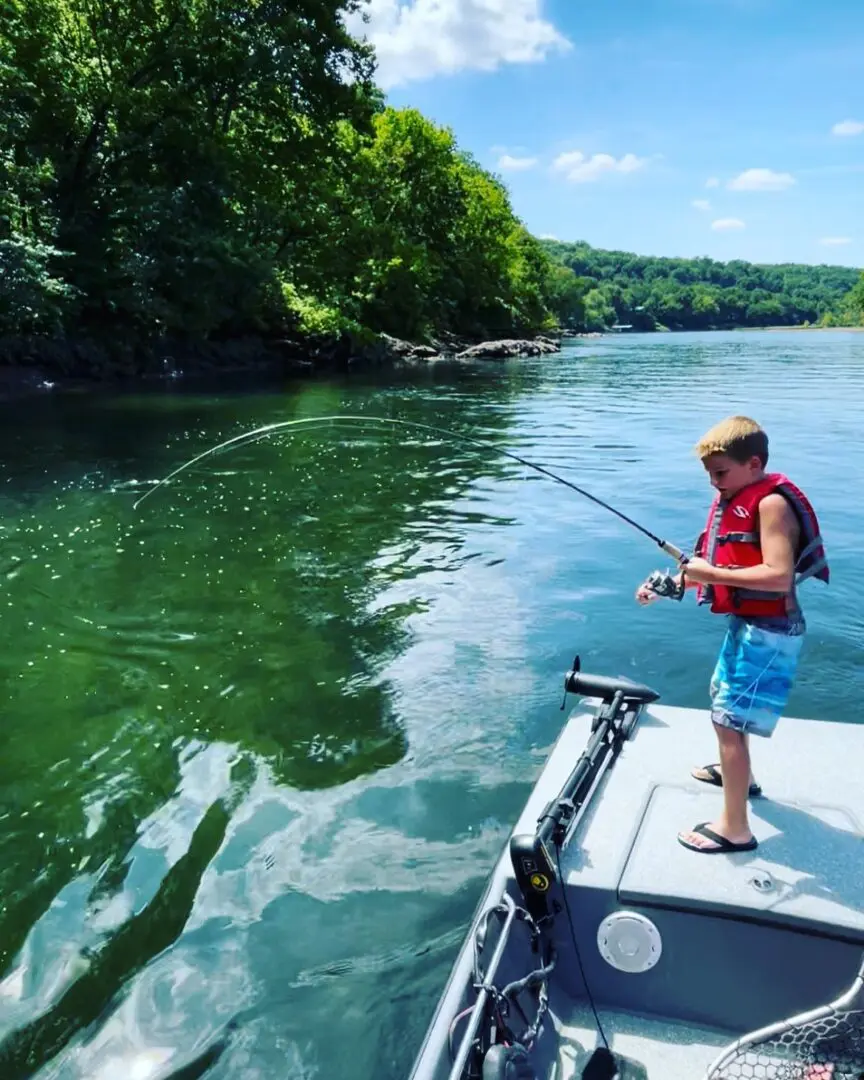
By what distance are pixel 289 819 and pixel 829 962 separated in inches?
125

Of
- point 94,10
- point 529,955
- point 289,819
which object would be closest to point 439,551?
point 289,819

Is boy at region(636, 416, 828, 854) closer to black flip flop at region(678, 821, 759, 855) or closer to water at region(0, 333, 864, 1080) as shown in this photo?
black flip flop at region(678, 821, 759, 855)

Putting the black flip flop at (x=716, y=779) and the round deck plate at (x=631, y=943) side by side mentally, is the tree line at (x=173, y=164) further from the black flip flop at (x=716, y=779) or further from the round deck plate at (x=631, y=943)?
the round deck plate at (x=631, y=943)

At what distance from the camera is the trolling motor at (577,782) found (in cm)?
309

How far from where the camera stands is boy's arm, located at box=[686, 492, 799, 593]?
3502 mm

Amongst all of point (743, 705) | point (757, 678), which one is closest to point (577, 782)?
point (743, 705)

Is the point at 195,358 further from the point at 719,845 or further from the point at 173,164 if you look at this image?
the point at 719,845

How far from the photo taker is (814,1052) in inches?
107

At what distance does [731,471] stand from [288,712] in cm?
409

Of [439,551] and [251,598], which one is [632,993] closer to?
[251,598]

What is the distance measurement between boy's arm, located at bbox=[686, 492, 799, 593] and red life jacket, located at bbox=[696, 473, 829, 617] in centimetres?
5

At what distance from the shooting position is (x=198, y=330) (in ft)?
113

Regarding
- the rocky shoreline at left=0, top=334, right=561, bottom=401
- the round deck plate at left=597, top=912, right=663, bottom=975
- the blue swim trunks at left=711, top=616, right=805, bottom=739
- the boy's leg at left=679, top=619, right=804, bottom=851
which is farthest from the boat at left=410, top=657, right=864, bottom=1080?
the rocky shoreline at left=0, top=334, right=561, bottom=401

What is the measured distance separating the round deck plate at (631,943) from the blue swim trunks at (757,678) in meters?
0.88
